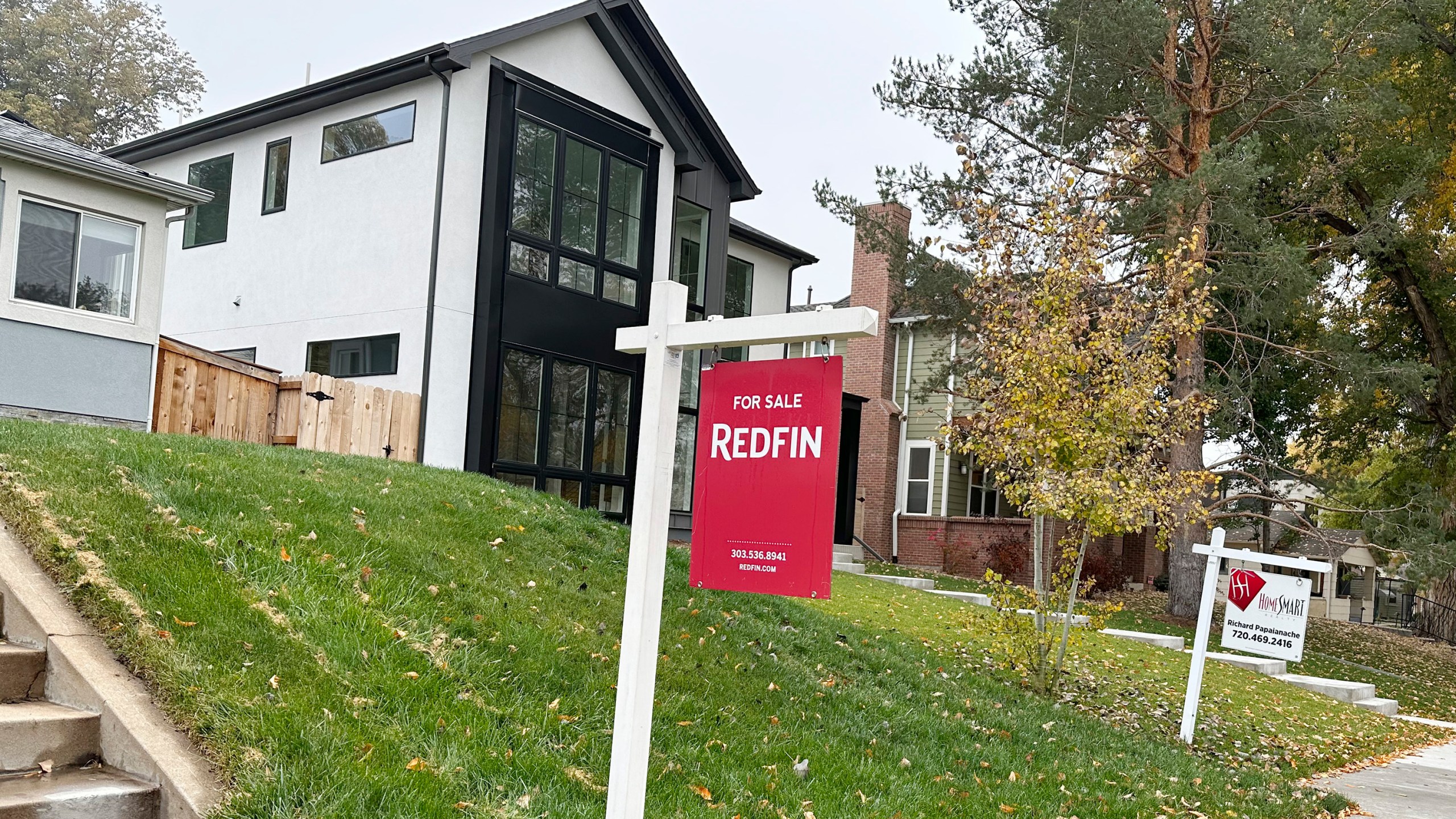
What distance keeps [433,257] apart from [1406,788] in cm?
1198

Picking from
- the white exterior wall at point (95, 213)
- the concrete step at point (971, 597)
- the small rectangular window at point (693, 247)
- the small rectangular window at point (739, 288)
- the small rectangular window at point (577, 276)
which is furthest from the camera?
the small rectangular window at point (739, 288)

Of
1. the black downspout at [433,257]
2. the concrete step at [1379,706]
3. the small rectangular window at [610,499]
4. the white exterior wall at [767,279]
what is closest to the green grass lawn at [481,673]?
the black downspout at [433,257]

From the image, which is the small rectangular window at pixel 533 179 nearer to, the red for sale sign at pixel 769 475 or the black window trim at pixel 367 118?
the black window trim at pixel 367 118

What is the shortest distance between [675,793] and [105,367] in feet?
35.0

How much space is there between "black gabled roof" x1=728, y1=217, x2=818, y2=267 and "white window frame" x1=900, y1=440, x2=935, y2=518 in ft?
19.7

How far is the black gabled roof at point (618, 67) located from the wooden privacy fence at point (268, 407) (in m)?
4.30

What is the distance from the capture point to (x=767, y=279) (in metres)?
23.6

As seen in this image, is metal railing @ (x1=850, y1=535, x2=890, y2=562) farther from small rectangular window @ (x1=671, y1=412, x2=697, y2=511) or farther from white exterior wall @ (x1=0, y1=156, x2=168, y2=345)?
white exterior wall @ (x1=0, y1=156, x2=168, y2=345)

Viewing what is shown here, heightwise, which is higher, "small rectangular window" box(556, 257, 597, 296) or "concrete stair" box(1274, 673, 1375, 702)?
"small rectangular window" box(556, 257, 597, 296)

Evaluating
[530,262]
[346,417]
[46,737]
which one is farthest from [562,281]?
[46,737]

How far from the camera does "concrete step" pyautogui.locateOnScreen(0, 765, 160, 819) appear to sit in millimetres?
4039

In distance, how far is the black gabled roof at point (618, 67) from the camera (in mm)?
15234

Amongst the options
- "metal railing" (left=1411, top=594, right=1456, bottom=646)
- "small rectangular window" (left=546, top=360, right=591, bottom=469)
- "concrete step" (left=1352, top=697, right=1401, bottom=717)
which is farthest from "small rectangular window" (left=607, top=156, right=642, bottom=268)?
"metal railing" (left=1411, top=594, right=1456, bottom=646)

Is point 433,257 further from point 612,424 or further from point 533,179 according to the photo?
point 612,424
